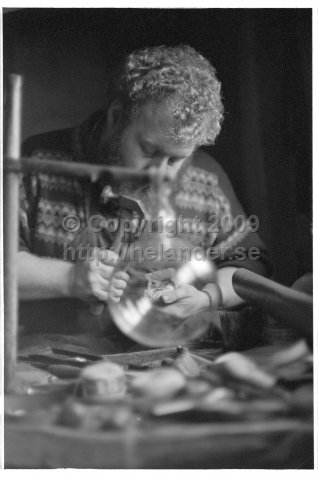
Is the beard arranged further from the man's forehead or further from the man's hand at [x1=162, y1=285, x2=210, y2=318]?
the man's hand at [x1=162, y1=285, x2=210, y2=318]

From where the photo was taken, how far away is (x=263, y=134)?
109 centimetres

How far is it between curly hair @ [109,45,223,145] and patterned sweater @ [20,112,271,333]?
2.2 inches

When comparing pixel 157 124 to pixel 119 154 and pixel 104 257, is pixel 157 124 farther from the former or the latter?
pixel 104 257

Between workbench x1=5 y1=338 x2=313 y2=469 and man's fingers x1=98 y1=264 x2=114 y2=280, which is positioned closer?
workbench x1=5 y1=338 x2=313 y2=469

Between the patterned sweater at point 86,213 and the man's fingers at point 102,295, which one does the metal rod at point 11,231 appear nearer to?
the patterned sweater at point 86,213

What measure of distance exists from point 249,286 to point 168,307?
170mm

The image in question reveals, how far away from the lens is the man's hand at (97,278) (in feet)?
3.49

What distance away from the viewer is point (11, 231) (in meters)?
1.04

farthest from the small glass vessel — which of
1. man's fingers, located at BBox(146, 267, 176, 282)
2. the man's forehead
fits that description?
the man's forehead

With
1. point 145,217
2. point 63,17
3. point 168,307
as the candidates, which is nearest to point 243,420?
point 168,307

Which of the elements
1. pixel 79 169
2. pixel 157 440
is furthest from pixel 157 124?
pixel 157 440

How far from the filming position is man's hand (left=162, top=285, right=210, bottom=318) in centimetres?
108

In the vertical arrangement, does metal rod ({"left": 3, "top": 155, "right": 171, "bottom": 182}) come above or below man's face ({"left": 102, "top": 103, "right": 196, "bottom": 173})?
below

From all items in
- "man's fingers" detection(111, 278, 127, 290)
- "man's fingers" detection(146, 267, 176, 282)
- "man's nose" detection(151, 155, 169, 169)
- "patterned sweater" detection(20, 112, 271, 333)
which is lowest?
"man's fingers" detection(111, 278, 127, 290)
